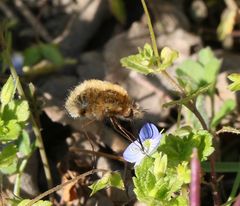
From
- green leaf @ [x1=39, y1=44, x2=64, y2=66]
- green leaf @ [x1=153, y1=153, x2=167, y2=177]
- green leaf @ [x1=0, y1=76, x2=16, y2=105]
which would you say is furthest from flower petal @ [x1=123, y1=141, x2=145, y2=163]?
green leaf @ [x1=39, y1=44, x2=64, y2=66]

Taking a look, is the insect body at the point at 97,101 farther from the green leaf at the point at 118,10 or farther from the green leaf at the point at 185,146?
the green leaf at the point at 118,10

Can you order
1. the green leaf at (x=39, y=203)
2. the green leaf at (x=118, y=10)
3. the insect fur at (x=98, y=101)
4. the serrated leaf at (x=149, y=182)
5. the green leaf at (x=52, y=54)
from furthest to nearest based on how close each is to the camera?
the green leaf at (x=118, y=10)
the green leaf at (x=52, y=54)
the insect fur at (x=98, y=101)
the green leaf at (x=39, y=203)
the serrated leaf at (x=149, y=182)

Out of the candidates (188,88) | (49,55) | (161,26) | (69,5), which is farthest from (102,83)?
(69,5)

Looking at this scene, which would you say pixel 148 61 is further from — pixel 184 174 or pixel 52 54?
pixel 52 54

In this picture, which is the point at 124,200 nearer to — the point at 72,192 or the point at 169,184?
the point at 72,192

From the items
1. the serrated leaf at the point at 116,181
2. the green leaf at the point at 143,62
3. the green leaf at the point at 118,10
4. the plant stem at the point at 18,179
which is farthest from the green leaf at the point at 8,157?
the green leaf at the point at 118,10

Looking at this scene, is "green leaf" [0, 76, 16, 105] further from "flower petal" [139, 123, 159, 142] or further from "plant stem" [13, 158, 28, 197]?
"flower petal" [139, 123, 159, 142]

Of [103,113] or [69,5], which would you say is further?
[69,5]
